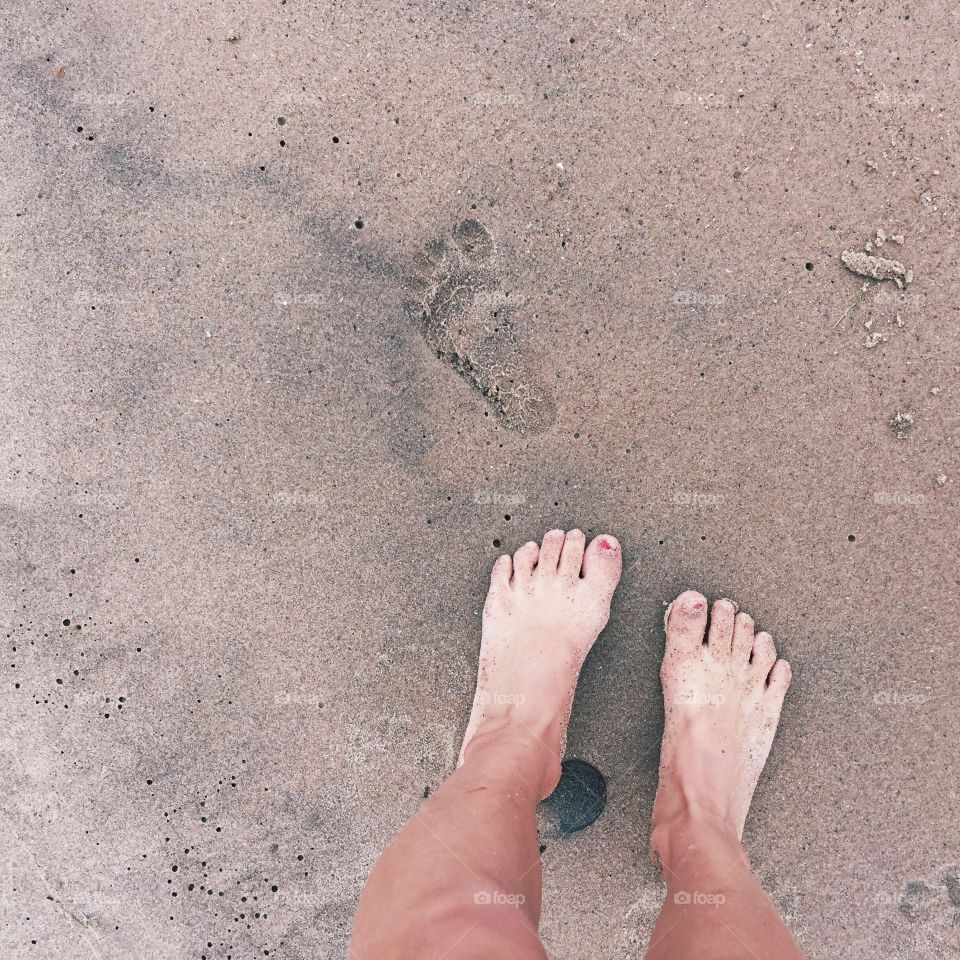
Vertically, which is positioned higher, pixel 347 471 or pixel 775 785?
pixel 347 471

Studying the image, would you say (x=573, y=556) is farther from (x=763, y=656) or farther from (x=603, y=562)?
(x=763, y=656)

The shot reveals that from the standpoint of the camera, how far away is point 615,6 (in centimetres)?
190

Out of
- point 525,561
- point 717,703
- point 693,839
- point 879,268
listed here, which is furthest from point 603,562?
point 879,268

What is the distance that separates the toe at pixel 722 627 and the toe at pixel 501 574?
637mm

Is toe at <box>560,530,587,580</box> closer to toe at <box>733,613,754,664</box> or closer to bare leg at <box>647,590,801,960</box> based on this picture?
bare leg at <box>647,590,801,960</box>

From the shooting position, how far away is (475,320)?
1.96 m

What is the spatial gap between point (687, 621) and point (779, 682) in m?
0.35

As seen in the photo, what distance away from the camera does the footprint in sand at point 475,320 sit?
1959 mm

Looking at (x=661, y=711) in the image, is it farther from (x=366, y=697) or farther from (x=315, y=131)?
(x=315, y=131)

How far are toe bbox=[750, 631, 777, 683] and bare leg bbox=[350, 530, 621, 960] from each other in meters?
0.48

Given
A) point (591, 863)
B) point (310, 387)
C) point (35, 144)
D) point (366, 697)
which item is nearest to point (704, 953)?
point (591, 863)

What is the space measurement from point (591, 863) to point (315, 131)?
2421 mm

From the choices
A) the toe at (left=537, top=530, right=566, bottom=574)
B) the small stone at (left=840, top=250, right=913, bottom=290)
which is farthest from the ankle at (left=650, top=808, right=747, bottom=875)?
the small stone at (left=840, top=250, right=913, bottom=290)

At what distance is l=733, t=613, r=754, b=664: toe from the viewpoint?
1.98 meters
